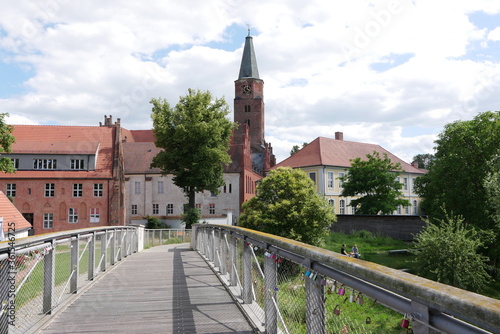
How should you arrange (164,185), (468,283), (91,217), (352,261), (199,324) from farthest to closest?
(164,185), (91,217), (468,283), (199,324), (352,261)

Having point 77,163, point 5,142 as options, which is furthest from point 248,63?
point 5,142

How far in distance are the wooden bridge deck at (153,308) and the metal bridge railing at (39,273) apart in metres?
0.26

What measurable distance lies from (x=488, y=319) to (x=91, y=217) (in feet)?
176

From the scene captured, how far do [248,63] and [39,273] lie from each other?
7900 centimetres

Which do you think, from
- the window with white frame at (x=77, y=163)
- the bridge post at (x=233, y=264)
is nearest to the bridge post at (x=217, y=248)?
the bridge post at (x=233, y=264)

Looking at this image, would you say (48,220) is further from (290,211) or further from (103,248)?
(103,248)

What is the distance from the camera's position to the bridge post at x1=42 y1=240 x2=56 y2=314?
6.46 meters

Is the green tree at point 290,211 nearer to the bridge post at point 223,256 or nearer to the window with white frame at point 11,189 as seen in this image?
the bridge post at point 223,256

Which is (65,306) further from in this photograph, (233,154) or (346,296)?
Result: (233,154)

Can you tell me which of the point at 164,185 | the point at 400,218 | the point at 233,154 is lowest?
the point at 400,218

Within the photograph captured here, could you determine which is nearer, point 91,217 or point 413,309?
point 413,309

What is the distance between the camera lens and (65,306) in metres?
7.09

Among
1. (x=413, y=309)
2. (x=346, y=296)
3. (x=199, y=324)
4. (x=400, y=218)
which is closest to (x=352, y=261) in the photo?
(x=346, y=296)

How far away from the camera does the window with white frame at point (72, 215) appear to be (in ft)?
170
